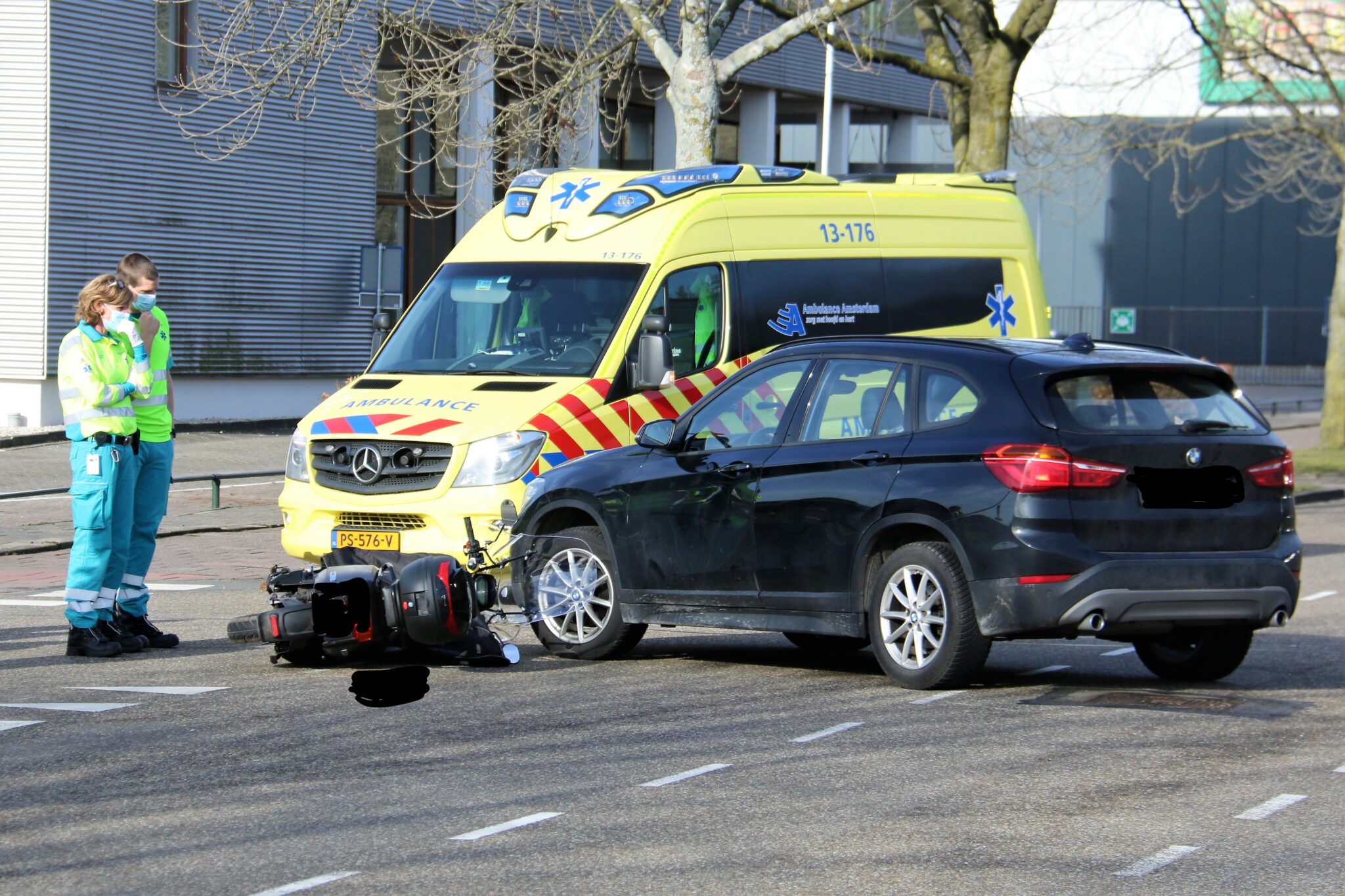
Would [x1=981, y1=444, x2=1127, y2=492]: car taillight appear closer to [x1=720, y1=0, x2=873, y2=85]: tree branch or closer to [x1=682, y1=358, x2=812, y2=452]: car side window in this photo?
[x1=682, y1=358, x2=812, y2=452]: car side window

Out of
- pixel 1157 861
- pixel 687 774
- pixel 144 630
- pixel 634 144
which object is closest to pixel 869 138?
pixel 634 144

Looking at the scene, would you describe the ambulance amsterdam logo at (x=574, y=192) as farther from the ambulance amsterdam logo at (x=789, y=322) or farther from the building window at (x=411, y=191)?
the building window at (x=411, y=191)

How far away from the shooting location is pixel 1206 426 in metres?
8.43

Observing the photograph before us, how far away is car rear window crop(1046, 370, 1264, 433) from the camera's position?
8219 millimetres

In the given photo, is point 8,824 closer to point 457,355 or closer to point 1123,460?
point 1123,460

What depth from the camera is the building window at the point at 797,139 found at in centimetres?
4147

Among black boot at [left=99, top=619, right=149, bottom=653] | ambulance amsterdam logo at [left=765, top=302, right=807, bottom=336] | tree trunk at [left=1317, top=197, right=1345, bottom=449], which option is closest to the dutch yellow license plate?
black boot at [left=99, top=619, right=149, bottom=653]

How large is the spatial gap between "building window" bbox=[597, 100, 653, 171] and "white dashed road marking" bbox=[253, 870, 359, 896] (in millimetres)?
31086

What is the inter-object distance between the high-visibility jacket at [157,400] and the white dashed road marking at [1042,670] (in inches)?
183

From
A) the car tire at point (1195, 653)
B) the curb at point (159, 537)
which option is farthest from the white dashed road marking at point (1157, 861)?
the curb at point (159, 537)

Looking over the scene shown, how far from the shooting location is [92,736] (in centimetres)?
735

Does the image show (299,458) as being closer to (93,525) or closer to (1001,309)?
(93,525)

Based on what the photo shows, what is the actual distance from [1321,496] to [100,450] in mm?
16370

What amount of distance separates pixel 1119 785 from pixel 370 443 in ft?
17.6
